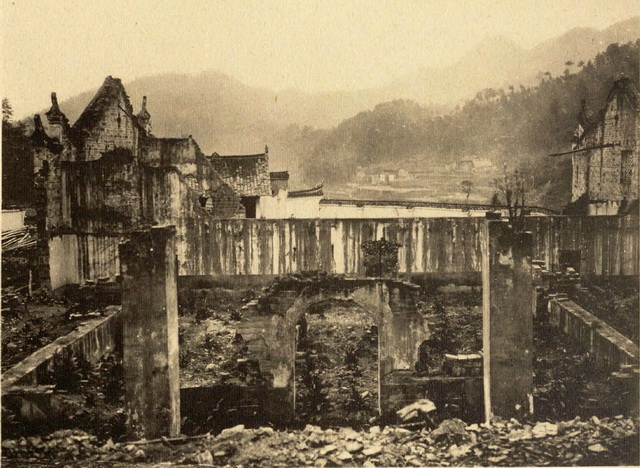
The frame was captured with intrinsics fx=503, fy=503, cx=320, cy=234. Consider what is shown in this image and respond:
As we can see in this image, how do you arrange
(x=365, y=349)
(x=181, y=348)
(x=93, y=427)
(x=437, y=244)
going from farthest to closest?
(x=437, y=244)
(x=365, y=349)
(x=181, y=348)
(x=93, y=427)

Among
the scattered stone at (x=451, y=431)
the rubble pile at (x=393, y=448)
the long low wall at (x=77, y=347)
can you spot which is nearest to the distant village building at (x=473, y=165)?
the rubble pile at (x=393, y=448)

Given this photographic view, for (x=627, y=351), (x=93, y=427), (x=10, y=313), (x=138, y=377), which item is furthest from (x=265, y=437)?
(x=627, y=351)

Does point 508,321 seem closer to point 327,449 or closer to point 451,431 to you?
point 451,431

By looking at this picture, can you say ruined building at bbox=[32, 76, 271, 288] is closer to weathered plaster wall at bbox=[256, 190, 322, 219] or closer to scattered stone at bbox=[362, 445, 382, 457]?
weathered plaster wall at bbox=[256, 190, 322, 219]

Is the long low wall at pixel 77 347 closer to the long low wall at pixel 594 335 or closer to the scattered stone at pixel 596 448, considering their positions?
the scattered stone at pixel 596 448

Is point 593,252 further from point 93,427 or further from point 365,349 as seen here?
point 93,427
